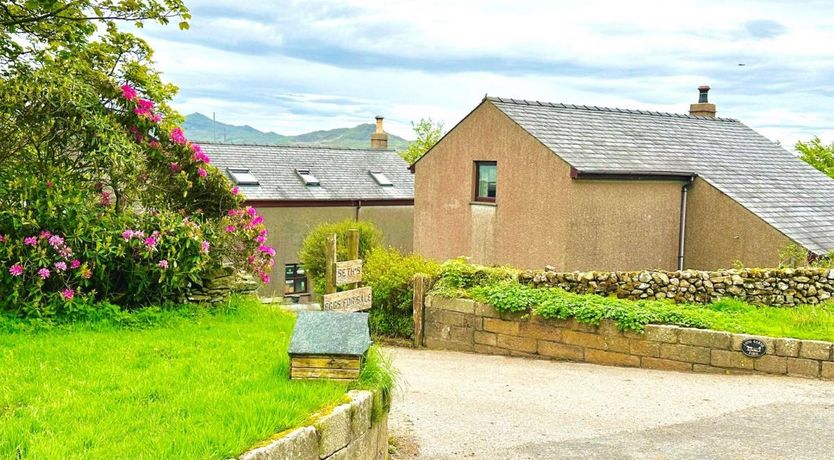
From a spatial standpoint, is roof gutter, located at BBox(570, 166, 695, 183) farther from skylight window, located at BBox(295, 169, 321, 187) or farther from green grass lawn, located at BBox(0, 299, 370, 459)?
skylight window, located at BBox(295, 169, 321, 187)

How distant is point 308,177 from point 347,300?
22.7m

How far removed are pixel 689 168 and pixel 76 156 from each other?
16.9 meters

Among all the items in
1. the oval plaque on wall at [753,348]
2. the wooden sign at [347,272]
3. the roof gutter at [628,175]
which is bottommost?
the oval plaque on wall at [753,348]

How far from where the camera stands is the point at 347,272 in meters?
9.95

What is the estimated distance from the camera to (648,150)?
72.1 ft

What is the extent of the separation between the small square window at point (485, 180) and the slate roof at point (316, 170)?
9.83 metres

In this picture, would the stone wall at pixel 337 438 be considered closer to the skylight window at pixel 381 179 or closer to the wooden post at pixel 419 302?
the wooden post at pixel 419 302

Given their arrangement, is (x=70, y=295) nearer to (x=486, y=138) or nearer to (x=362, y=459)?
(x=362, y=459)

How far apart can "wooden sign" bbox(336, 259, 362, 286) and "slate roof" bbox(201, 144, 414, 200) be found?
755 inches

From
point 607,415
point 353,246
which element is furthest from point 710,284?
point 353,246

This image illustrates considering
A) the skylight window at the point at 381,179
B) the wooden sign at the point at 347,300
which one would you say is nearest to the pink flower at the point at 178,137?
the wooden sign at the point at 347,300

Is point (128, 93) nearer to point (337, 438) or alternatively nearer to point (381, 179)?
point (337, 438)

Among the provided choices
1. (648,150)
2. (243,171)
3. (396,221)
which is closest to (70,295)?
(648,150)

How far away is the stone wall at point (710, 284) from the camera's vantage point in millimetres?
13633
